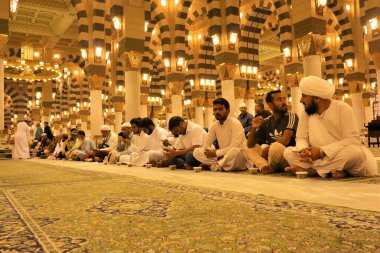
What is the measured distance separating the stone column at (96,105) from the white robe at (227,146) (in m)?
7.24

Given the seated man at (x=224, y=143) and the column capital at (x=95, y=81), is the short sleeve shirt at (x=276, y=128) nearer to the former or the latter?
the seated man at (x=224, y=143)

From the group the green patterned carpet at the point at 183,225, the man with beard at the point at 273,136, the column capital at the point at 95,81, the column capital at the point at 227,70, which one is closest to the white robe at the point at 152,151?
the man with beard at the point at 273,136

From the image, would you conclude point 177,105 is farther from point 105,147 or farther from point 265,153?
point 265,153

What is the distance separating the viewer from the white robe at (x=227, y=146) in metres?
4.16

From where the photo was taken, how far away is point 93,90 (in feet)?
36.7

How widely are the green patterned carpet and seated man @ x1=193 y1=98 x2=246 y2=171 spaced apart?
189cm

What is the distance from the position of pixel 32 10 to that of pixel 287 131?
46.5 ft

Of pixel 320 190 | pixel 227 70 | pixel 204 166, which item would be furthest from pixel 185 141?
pixel 227 70

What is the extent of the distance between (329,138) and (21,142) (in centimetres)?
940

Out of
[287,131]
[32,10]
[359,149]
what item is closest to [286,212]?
[359,149]

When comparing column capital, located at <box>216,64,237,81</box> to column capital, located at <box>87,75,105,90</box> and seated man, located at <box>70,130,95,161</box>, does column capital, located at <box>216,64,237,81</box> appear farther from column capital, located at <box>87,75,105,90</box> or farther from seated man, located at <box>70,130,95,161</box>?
seated man, located at <box>70,130,95,161</box>

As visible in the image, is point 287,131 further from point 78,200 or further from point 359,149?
point 78,200

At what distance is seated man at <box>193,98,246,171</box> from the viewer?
416cm

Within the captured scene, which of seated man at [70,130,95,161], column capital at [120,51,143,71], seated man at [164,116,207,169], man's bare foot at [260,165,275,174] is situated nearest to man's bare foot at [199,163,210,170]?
seated man at [164,116,207,169]
